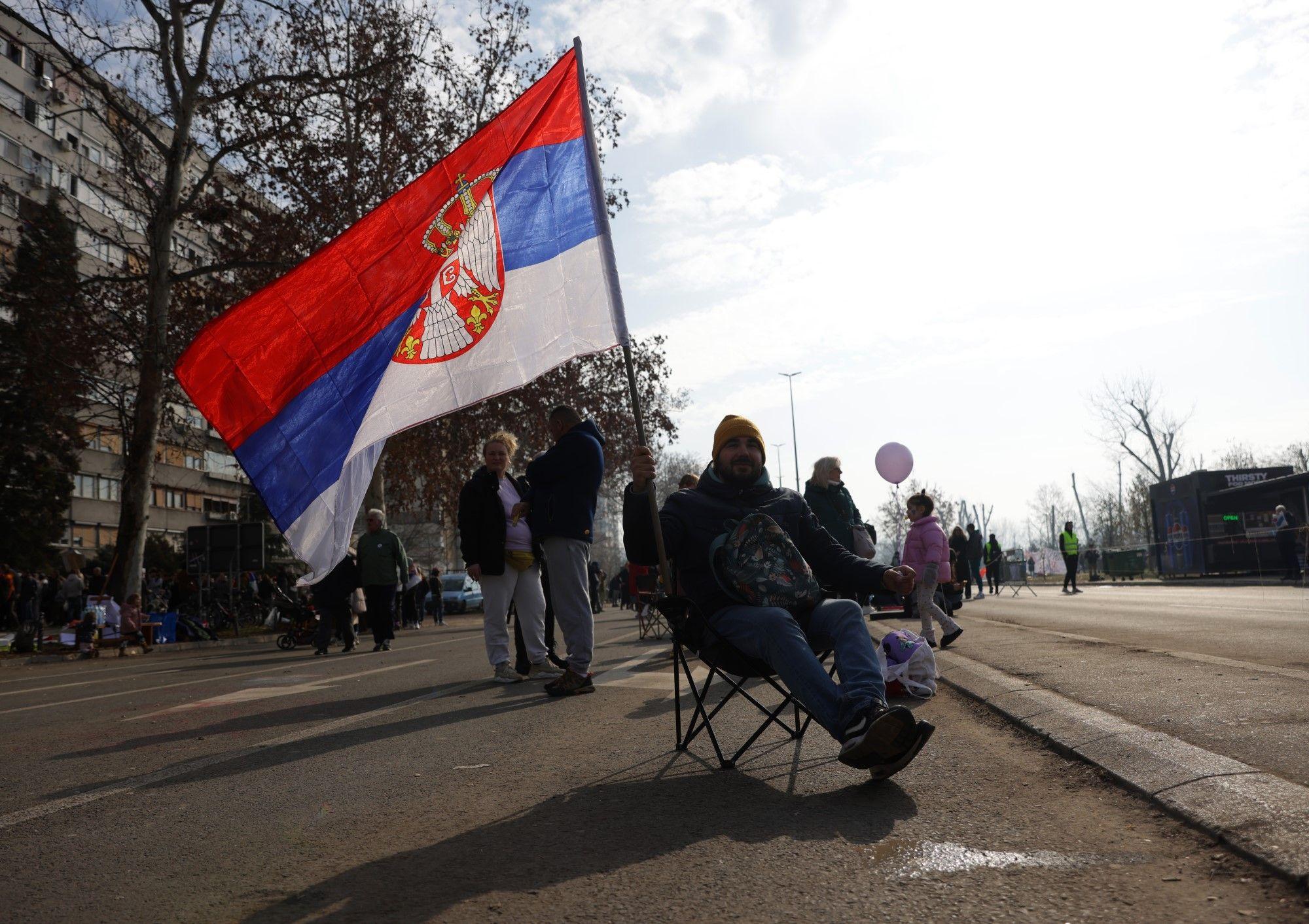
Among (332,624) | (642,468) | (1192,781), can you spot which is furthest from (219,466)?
(1192,781)

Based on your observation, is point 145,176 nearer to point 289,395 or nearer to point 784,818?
point 289,395

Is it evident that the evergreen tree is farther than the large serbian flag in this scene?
Yes

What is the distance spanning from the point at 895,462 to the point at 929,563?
10861mm

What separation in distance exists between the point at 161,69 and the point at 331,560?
71.0 ft

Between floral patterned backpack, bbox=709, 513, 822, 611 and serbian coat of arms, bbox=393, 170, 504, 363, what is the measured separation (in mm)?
2379

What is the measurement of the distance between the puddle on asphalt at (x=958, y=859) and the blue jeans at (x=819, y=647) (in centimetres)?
83

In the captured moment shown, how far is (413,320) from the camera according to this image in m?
6.41

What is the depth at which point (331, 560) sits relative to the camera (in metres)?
6.30

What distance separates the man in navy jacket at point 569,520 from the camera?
761cm

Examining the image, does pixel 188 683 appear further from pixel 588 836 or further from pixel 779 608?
pixel 588 836

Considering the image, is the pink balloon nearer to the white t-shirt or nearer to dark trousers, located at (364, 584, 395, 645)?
dark trousers, located at (364, 584, 395, 645)

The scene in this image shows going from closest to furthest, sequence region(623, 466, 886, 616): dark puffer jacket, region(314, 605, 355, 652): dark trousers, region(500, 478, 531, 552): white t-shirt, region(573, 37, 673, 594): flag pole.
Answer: region(623, 466, 886, 616): dark puffer jacket
region(573, 37, 673, 594): flag pole
region(500, 478, 531, 552): white t-shirt
region(314, 605, 355, 652): dark trousers

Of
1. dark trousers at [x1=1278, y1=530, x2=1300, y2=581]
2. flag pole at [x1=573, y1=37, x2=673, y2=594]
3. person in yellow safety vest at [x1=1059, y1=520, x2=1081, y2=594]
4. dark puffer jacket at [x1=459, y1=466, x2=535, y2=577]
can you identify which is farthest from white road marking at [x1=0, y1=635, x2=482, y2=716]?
person in yellow safety vest at [x1=1059, y1=520, x2=1081, y2=594]

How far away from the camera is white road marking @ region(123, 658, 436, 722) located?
25.7 ft
